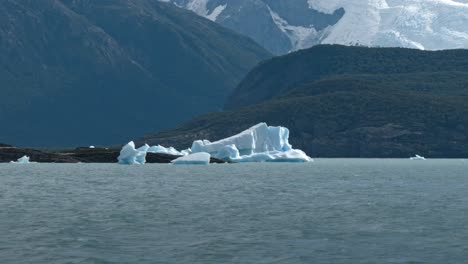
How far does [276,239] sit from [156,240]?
7195 mm

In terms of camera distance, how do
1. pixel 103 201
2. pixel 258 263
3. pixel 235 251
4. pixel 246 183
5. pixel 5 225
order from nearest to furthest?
pixel 258 263 < pixel 235 251 < pixel 5 225 < pixel 103 201 < pixel 246 183

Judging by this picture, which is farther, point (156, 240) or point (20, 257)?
point (156, 240)

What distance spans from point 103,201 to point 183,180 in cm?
4340

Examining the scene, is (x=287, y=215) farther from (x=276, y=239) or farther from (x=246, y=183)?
(x=246, y=183)

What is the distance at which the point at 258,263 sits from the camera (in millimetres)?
48500

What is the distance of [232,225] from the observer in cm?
6462

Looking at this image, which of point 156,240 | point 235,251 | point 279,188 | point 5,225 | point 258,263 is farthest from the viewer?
point 279,188

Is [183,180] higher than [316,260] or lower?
higher

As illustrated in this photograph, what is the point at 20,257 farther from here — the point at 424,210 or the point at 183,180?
the point at 183,180

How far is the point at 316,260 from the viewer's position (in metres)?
49.6

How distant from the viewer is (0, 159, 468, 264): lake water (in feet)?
168

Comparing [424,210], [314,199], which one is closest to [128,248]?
[424,210]

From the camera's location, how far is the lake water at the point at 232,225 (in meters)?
51.2

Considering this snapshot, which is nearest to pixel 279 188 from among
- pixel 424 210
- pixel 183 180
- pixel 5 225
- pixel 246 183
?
pixel 246 183
